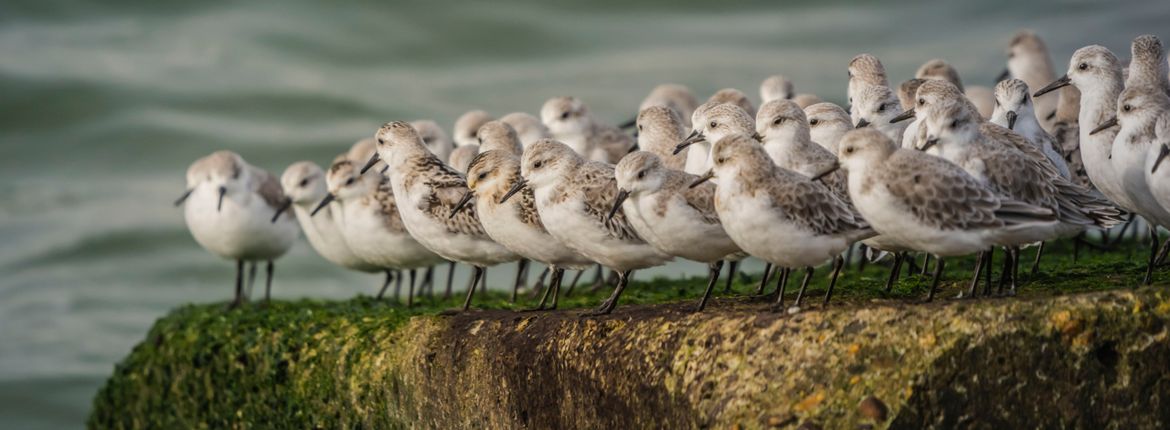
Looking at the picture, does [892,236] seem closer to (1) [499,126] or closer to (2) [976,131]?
(2) [976,131]

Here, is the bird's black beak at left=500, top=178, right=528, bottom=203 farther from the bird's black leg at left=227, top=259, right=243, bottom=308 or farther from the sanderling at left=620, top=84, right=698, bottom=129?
the sanderling at left=620, top=84, right=698, bottom=129

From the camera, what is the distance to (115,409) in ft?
43.3

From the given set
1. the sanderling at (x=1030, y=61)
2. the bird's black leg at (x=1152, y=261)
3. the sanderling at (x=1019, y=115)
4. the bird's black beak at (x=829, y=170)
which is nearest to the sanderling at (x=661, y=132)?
the sanderling at (x=1019, y=115)

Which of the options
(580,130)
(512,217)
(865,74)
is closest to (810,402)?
(512,217)

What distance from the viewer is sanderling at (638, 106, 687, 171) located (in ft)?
36.1

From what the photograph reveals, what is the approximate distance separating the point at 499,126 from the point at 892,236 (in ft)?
17.2

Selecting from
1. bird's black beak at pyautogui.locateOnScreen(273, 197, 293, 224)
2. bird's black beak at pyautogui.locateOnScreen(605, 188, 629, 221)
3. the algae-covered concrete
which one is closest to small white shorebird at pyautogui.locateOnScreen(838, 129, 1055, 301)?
the algae-covered concrete

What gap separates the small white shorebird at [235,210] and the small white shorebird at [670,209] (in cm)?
624

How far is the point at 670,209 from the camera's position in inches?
330

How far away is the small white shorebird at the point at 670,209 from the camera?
8383 mm

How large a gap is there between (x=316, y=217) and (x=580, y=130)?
102 inches

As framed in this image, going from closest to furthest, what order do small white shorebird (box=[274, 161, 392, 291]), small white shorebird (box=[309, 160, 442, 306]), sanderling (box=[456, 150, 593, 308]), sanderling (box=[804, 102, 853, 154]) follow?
sanderling (box=[456, 150, 593, 308])
sanderling (box=[804, 102, 853, 154])
small white shorebird (box=[309, 160, 442, 306])
small white shorebird (box=[274, 161, 392, 291])

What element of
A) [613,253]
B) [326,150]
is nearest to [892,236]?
[613,253]

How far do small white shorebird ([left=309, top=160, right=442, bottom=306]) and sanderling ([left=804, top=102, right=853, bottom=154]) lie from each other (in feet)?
11.5
